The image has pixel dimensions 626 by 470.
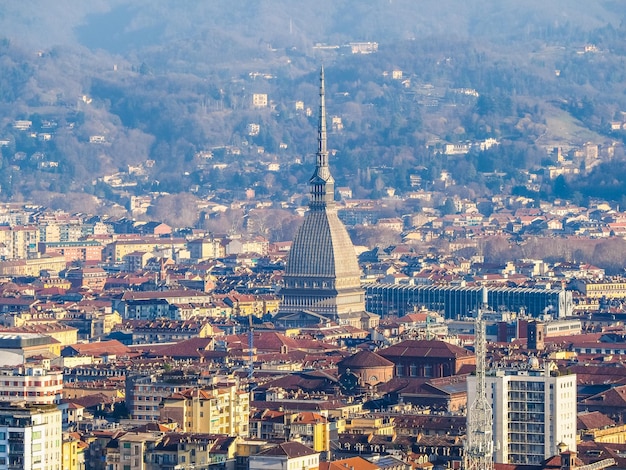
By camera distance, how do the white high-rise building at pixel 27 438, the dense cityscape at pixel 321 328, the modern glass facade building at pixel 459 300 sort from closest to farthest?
the white high-rise building at pixel 27 438
the dense cityscape at pixel 321 328
the modern glass facade building at pixel 459 300

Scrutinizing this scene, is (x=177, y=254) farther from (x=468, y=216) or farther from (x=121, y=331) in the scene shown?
(x=121, y=331)

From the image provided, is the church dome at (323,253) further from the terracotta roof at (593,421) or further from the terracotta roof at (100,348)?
the terracotta roof at (593,421)

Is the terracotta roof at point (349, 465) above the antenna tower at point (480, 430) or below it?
below

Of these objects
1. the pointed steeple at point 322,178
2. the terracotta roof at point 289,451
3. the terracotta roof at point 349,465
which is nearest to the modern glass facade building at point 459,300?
the pointed steeple at point 322,178

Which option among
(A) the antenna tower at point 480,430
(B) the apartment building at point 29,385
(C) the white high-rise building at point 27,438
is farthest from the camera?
(B) the apartment building at point 29,385

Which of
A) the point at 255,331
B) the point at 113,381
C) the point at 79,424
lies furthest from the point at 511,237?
the point at 79,424

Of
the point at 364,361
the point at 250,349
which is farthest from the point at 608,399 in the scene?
the point at 250,349
